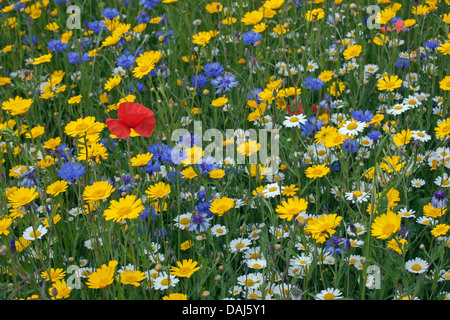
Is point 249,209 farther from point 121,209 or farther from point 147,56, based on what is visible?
point 147,56

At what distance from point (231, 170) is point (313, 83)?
2.15ft

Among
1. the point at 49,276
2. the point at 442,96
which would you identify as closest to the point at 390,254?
the point at 49,276

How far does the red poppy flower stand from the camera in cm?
160

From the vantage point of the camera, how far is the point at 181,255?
1.74 meters

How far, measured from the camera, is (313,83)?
2301 mm

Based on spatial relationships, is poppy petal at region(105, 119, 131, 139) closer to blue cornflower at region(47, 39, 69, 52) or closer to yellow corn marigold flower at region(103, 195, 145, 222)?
yellow corn marigold flower at region(103, 195, 145, 222)

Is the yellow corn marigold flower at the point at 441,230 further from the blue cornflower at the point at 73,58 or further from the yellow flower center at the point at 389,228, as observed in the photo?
the blue cornflower at the point at 73,58

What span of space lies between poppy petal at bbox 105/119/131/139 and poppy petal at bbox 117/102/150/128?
13 millimetres

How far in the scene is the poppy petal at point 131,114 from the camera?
1.61 meters

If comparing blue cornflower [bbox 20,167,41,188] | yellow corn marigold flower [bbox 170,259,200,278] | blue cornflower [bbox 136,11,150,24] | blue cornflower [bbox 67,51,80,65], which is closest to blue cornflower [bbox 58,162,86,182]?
blue cornflower [bbox 20,167,41,188]

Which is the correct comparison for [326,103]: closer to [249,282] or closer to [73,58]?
[249,282]

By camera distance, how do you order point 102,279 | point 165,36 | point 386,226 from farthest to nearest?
1. point 165,36
2. point 386,226
3. point 102,279

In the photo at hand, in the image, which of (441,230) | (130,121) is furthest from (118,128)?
(441,230)

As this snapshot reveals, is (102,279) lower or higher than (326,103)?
lower
